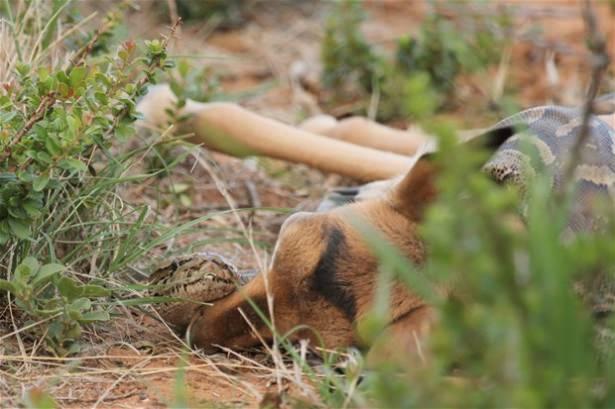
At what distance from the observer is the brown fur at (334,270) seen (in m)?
2.38

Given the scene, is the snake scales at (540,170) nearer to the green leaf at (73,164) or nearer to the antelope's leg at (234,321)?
the antelope's leg at (234,321)

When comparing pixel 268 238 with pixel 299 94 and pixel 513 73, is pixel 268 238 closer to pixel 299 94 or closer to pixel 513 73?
pixel 299 94

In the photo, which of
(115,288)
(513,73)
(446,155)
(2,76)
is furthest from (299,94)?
(446,155)

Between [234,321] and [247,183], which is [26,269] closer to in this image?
[234,321]

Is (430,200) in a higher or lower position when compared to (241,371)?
higher

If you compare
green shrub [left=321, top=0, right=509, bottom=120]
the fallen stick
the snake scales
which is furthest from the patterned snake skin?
green shrub [left=321, top=0, right=509, bottom=120]

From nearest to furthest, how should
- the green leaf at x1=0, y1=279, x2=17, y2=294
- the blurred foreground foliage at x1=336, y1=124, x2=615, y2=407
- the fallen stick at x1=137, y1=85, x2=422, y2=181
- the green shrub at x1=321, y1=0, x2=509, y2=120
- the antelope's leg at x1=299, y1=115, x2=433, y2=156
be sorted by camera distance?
the blurred foreground foliage at x1=336, y1=124, x2=615, y2=407, the green leaf at x1=0, y1=279, x2=17, y2=294, the fallen stick at x1=137, y1=85, x2=422, y2=181, the antelope's leg at x1=299, y1=115, x2=433, y2=156, the green shrub at x1=321, y1=0, x2=509, y2=120

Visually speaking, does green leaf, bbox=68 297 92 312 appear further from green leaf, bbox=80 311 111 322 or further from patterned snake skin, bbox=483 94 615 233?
patterned snake skin, bbox=483 94 615 233

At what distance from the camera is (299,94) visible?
207 inches

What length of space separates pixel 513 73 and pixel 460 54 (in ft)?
2.70

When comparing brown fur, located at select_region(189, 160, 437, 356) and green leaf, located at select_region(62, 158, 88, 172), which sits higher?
green leaf, located at select_region(62, 158, 88, 172)

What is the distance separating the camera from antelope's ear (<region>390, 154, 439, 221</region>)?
234 centimetres

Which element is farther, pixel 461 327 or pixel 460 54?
pixel 460 54

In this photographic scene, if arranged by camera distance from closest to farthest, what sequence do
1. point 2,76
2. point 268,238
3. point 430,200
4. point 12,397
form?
point 12,397, point 430,200, point 2,76, point 268,238
